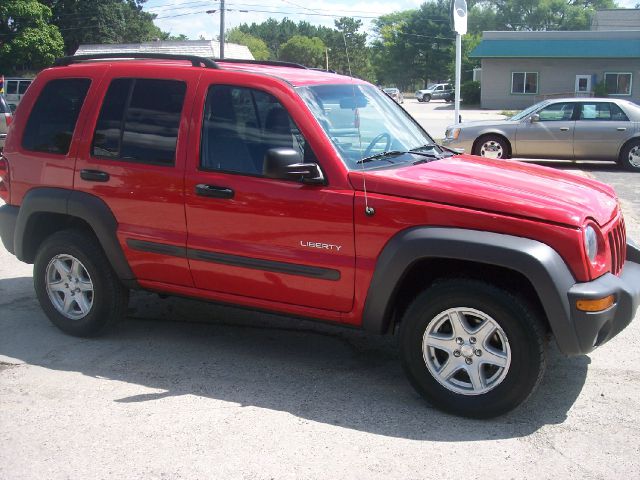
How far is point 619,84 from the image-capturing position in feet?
162

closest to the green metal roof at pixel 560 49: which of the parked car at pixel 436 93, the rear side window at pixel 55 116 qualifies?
the parked car at pixel 436 93

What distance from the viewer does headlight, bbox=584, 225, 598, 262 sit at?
3.88 metres

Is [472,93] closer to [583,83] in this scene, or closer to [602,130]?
[583,83]

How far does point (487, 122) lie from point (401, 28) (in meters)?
80.1

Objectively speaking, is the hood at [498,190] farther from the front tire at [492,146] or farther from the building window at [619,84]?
the building window at [619,84]

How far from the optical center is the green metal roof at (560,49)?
48.9 metres

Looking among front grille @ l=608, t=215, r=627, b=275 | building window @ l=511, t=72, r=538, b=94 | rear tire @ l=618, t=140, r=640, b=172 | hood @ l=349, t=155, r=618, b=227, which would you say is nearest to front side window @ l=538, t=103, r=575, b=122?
rear tire @ l=618, t=140, r=640, b=172

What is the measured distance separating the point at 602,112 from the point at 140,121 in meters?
12.0

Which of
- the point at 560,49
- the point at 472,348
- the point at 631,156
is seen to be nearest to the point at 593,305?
the point at 472,348

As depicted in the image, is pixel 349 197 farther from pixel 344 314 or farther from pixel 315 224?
pixel 344 314

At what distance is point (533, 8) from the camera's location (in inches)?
4262

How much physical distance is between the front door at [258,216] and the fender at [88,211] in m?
0.65

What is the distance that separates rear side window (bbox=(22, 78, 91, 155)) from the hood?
7.37 ft

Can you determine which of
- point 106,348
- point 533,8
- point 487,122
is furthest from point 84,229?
point 533,8
